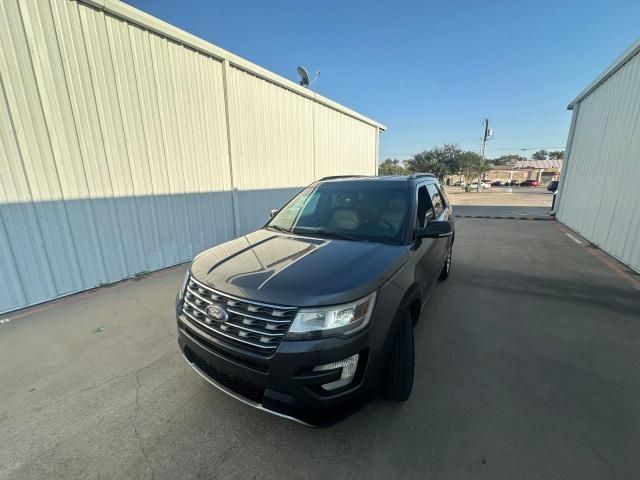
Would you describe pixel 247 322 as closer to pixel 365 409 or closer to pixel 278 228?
pixel 365 409

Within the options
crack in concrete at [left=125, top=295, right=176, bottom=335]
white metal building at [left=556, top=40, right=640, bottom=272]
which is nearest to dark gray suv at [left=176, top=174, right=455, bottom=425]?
crack in concrete at [left=125, top=295, right=176, bottom=335]

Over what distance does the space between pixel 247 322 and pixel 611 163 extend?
8.56m

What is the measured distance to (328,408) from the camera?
5.19ft

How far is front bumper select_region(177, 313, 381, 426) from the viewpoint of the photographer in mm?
1549

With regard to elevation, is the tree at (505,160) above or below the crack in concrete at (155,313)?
above

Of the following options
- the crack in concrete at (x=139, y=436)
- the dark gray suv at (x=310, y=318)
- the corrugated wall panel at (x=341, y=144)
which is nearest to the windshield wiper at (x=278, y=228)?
the dark gray suv at (x=310, y=318)

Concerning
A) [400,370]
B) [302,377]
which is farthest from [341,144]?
[302,377]

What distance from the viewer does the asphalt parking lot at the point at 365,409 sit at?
1666 millimetres

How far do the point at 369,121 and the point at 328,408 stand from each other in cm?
1209

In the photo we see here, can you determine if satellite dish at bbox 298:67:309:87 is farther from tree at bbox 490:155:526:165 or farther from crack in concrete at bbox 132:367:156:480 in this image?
tree at bbox 490:155:526:165

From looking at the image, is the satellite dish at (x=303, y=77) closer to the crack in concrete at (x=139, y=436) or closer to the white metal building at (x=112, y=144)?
the white metal building at (x=112, y=144)

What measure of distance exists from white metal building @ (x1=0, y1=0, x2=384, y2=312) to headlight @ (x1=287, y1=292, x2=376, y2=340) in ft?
13.7

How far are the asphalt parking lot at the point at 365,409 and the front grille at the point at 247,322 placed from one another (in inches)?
27.8

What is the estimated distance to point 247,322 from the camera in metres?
1.68
